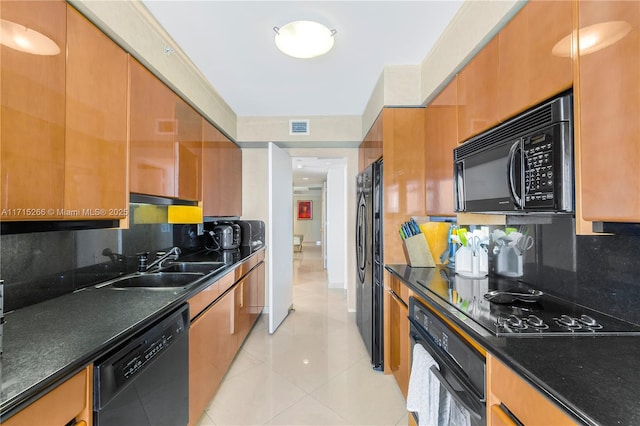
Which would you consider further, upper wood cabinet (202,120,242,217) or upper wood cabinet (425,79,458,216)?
upper wood cabinet (202,120,242,217)

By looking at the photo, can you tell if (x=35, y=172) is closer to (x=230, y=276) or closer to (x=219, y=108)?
(x=230, y=276)

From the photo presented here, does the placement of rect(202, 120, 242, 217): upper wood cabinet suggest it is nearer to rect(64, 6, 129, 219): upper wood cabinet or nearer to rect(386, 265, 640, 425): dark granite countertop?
rect(64, 6, 129, 219): upper wood cabinet

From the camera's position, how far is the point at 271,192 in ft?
9.53

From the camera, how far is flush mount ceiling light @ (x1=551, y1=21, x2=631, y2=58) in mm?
757

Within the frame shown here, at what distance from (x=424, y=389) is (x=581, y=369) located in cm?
75

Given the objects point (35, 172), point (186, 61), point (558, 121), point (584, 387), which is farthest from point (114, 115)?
point (584, 387)

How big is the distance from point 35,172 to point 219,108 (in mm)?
2020

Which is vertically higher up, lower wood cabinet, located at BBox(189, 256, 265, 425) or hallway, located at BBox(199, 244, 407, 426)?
lower wood cabinet, located at BBox(189, 256, 265, 425)

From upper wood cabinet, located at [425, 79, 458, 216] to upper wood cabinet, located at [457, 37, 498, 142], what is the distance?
89 mm

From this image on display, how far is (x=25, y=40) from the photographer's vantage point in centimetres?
95

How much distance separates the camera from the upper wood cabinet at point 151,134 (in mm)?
1515

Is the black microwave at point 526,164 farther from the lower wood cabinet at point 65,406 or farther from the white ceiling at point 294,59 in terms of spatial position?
the lower wood cabinet at point 65,406

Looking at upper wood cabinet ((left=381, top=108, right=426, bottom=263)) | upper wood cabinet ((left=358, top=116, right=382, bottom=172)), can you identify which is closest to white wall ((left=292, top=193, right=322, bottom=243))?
upper wood cabinet ((left=358, top=116, right=382, bottom=172))

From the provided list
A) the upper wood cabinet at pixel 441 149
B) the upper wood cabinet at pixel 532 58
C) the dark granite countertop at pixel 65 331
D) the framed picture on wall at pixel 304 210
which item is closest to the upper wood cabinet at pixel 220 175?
the dark granite countertop at pixel 65 331
